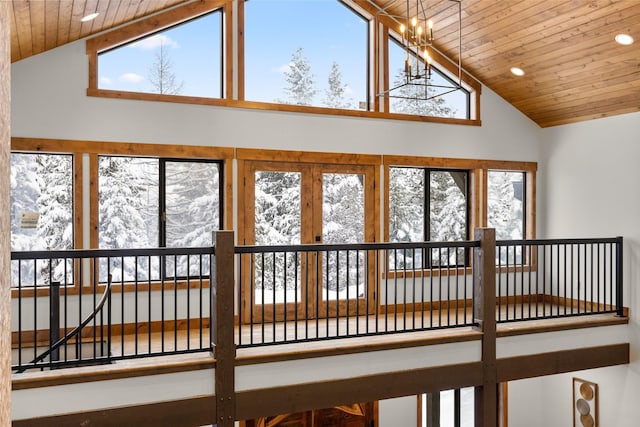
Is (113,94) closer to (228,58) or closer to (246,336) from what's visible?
(228,58)

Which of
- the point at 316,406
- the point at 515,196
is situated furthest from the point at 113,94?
the point at 515,196

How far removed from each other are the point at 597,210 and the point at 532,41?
2405 mm

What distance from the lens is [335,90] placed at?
22.9 feet

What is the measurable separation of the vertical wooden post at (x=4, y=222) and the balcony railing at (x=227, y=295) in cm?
374

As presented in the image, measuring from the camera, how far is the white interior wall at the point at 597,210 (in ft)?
21.9

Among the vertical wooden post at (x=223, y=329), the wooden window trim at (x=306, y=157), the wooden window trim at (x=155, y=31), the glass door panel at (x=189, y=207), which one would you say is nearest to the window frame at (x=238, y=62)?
the wooden window trim at (x=155, y=31)

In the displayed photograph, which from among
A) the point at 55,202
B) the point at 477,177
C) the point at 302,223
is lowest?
the point at 302,223

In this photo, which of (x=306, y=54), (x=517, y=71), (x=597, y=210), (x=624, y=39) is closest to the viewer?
(x=624, y=39)

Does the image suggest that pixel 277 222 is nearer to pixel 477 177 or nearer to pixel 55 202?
pixel 55 202

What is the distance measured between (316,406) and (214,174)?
9.67ft

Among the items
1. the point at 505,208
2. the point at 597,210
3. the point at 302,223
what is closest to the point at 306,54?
the point at 302,223

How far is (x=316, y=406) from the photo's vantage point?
4.68 m

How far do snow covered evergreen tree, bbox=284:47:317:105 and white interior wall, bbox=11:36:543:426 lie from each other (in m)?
0.23

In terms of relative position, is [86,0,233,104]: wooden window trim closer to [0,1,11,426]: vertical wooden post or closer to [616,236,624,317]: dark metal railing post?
[616,236,624,317]: dark metal railing post
